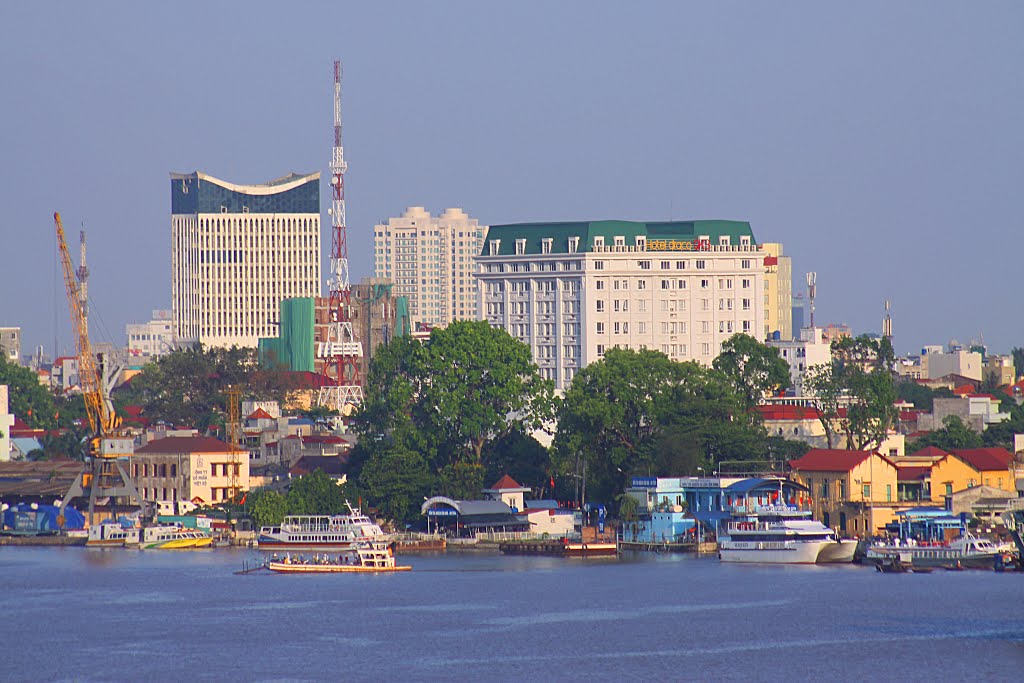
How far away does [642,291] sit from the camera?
16700 centimetres

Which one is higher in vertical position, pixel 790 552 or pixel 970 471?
pixel 970 471

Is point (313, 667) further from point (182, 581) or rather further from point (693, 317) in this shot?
point (693, 317)

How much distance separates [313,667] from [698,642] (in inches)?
489

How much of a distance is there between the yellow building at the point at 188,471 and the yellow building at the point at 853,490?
32.1 m

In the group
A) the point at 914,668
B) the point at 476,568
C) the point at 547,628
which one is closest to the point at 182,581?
the point at 476,568

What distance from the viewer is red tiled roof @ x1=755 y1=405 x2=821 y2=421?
130375 mm

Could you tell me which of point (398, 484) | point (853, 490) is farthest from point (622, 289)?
point (853, 490)

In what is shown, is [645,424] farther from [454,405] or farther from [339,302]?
[339,302]

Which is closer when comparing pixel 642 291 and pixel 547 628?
pixel 547 628

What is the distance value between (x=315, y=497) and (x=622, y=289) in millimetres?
61759

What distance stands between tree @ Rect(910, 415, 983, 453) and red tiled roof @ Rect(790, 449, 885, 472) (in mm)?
11575

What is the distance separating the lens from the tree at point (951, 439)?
11519 centimetres

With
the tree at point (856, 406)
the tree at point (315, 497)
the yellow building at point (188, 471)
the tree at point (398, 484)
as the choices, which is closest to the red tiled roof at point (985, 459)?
the tree at point (856, 406)

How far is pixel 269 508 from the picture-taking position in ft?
358
